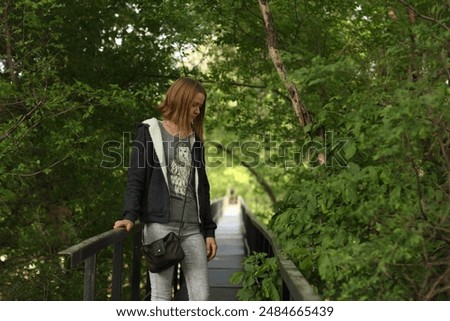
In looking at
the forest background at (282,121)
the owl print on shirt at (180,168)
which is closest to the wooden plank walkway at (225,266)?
the forest background at (282,121)

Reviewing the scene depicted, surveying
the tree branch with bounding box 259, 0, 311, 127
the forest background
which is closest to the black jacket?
the forest background

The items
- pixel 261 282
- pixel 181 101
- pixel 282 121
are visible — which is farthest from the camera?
pixel 282 121

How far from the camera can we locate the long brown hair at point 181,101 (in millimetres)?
4137

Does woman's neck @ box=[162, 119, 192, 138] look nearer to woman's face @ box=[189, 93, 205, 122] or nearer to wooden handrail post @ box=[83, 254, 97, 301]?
woman's face @ box=[189, 93, 205, 122]

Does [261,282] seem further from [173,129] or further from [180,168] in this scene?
[173,129]

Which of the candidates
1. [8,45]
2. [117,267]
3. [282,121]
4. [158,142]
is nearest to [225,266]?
[282,121]

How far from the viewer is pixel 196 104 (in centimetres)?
418

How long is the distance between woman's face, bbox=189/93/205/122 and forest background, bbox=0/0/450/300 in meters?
0.73

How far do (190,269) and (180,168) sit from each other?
2.33 feet

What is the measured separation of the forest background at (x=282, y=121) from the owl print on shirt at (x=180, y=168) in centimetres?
82

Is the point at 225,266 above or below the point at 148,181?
below

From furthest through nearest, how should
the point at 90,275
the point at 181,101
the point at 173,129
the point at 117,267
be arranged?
1. the point at 117,267
2. the point at 90,275
3. the point at 173,129
4. the point at 181,101

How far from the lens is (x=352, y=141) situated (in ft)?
13.1

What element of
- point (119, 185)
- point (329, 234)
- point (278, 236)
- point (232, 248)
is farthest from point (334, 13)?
point (232, 248)
